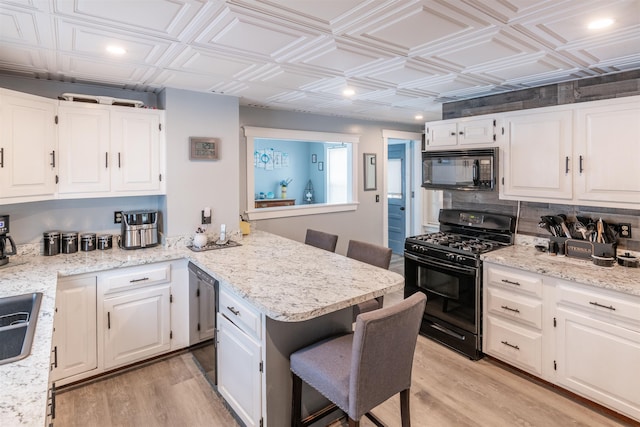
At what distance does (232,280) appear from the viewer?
7.00 ft

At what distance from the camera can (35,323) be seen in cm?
164

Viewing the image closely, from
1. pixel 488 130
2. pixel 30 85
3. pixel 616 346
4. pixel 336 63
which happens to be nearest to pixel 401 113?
pixel 488 130

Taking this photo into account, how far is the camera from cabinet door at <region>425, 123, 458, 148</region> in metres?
3.45

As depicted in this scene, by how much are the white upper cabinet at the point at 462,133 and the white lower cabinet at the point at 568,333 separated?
1.15 metres

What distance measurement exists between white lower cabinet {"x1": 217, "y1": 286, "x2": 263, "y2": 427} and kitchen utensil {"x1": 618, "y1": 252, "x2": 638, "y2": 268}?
253cm

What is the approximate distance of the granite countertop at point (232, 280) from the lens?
120 centimetres

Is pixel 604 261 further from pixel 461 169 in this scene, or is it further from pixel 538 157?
pixel 461 169

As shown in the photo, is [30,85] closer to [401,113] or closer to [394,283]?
[394,283]

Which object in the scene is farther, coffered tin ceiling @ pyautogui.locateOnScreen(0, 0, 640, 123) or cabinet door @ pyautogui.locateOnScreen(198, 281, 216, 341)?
cabinet door @ pyautogui.locateOnScreen(198, 281, 216, 341)

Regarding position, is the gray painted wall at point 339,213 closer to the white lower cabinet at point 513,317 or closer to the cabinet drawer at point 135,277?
the cabinet drawer at point 135,277

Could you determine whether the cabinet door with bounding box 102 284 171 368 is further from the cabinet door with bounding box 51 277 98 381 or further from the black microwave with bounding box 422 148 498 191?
the black microwave with bounding box 422 148 498 191

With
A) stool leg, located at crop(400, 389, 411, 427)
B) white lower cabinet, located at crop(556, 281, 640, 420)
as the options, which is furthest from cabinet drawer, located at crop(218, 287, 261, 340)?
white lower cabinet, located at crop(556, 281, 640, 420)

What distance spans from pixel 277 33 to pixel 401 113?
2855 mm

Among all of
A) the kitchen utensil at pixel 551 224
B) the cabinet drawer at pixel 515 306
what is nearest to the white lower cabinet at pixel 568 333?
the cabinet drawer at pixel 515 306
